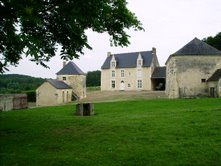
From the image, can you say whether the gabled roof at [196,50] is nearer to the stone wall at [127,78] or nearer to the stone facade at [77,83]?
the stone facade at [77,83]

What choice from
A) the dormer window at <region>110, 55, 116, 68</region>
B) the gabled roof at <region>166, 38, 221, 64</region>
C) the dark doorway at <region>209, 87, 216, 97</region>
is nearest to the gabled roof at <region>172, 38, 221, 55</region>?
the gabled roof at <region>166, 38, 221, 64</region>

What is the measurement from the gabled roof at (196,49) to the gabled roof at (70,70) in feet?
63.1

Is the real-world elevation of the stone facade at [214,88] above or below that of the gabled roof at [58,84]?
below

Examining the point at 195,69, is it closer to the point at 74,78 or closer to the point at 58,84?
the point at 58,84

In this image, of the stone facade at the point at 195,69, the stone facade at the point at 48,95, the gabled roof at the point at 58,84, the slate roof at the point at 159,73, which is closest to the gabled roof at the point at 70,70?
the gabled roof at the point at 58,84

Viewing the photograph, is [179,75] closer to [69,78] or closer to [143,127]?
[69,78]

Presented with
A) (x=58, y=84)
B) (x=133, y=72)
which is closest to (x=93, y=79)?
(x=133, y=72)

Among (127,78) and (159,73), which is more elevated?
(159,73)

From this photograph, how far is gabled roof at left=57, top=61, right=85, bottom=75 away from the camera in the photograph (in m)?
55.9

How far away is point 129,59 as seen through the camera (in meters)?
64.9

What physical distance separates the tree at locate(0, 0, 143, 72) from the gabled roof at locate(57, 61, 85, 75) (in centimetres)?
4163

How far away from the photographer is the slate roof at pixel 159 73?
198ft

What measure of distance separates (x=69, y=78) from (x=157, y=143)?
150ft

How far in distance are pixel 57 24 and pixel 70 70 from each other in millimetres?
44605
